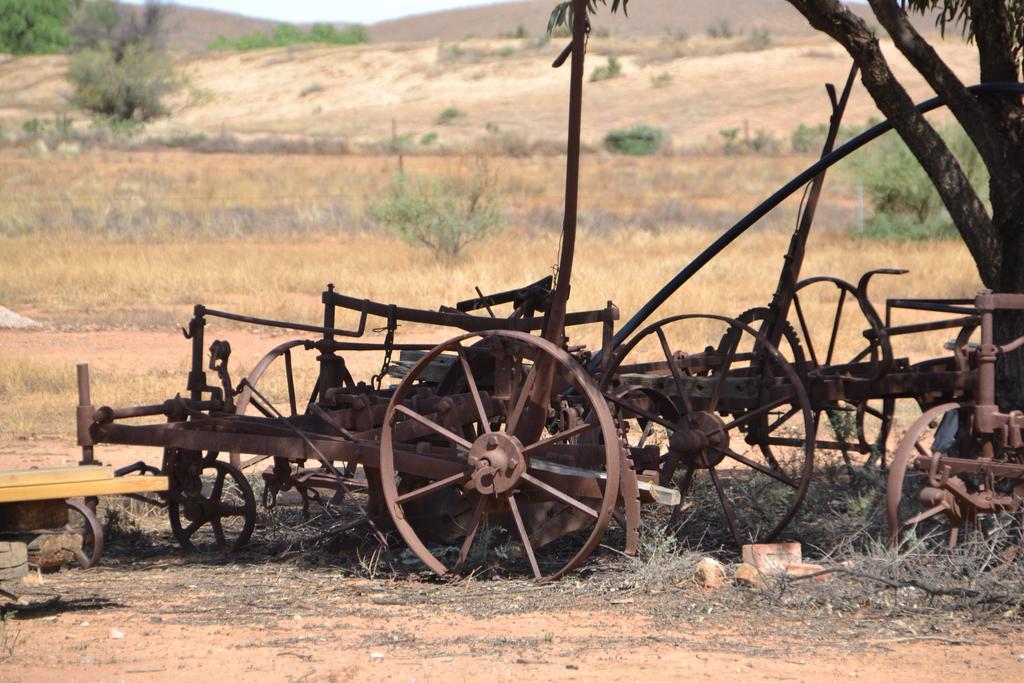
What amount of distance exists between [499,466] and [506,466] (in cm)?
3

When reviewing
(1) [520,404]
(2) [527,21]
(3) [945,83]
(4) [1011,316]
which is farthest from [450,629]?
(2) [527,21]

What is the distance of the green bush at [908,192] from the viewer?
70.0ft

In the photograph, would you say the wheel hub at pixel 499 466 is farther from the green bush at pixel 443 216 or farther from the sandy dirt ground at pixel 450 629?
the green bush at pixel 443 216

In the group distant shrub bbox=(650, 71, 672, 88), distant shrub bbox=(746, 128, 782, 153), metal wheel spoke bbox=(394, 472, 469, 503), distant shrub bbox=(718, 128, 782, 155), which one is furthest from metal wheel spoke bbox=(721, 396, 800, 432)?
distant shrub bbox=(650, 71, 672, 88)

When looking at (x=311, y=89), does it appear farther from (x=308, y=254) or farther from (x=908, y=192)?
(x=308, y=254)

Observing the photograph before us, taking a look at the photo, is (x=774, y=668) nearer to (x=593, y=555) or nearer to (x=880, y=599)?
(x=880, y=599)

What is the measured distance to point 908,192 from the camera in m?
22.6

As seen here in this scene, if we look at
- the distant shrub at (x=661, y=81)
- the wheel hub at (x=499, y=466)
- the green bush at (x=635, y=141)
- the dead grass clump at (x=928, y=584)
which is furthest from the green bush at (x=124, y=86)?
the dead grass clump at (x=928, y=584)

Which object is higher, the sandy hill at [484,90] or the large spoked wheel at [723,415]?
the sandy hill at [484,90]

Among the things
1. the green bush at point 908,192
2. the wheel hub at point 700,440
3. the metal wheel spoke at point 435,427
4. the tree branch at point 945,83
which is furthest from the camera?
the green bush at point 908,192

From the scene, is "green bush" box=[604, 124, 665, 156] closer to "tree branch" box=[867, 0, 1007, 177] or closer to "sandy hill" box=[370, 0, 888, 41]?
"tree branch" box=[867, 0, 1007, 177]

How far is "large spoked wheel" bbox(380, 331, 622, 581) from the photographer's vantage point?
5.38m

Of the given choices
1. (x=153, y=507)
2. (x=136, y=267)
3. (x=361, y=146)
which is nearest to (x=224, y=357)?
(x=153, y=507)

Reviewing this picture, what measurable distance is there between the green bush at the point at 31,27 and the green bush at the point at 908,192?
190 ft
